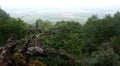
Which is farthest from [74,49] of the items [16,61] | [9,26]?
[16,61]

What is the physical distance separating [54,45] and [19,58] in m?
11.2

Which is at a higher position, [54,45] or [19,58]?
[19,58]

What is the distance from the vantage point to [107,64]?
15.2 meters

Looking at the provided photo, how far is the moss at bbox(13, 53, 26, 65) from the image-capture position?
8195 mm

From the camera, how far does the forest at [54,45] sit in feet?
26.8

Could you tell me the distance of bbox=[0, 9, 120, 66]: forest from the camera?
8.18 metres

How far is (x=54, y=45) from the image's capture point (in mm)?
19422

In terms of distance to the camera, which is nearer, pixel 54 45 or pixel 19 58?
pixel 19 58

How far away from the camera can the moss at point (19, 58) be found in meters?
8.20

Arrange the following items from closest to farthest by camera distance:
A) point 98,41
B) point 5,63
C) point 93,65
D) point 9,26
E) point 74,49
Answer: point 5,63
point 93,65
point 74,49
point 9,26
point 98,41

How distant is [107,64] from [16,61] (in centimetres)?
757

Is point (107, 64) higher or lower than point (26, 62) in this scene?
lower

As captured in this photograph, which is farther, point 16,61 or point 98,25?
point 98,25

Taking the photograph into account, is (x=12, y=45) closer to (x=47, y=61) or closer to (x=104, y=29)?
(x=47, y=61)
